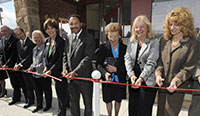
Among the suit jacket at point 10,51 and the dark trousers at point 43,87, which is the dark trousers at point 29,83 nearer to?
the dark trousers at point 43,87

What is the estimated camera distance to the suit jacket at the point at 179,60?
1.45m

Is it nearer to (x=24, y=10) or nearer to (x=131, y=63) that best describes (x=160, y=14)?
(x=131, y=63)

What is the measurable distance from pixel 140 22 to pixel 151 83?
2.72 feet

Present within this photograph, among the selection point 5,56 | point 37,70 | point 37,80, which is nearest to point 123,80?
point 37,70

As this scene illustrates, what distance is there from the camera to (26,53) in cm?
286

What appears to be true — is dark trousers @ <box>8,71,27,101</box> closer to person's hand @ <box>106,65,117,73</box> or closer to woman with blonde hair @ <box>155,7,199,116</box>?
person's hand @ <box>106,65,117,73</box>

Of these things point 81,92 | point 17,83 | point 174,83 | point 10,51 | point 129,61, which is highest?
point 10,51

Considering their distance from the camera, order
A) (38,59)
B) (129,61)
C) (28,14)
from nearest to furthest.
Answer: (129,61) < (38,59) < (28,14)

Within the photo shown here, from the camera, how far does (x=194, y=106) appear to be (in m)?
1.66

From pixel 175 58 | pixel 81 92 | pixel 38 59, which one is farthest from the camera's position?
pixel 38 59

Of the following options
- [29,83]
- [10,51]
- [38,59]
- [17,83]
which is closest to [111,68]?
[38,59]

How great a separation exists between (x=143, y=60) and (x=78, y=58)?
1.03 m

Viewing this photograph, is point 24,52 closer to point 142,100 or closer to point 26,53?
point 26,53

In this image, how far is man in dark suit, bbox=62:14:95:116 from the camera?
6.59 ft
